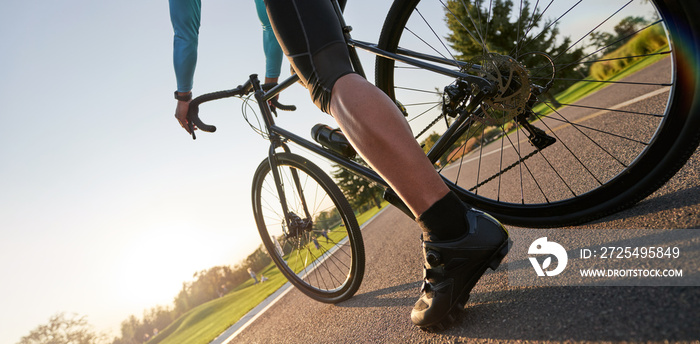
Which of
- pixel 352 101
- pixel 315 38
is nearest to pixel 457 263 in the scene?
pixel 352 101

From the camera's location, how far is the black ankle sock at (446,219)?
103 cm

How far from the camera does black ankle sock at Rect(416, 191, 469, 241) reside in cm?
103

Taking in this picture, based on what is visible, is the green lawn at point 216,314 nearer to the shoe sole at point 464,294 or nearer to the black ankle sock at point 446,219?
the shoe sole at point 464,294

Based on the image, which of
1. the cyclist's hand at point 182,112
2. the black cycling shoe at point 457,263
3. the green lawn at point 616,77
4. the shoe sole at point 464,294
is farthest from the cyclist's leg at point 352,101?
the cyclist's hand at point 182,112

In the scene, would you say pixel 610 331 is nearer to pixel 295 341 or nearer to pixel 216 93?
pixel 295 341

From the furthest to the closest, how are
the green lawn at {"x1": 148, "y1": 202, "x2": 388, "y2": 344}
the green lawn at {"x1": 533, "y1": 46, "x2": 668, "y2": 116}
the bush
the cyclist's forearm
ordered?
the bush, the green lawn at {"x1": 148, "y1": 202, "x2": 388, "y2": 344}, the cyclist's forearm, the green lawn at {"x1": 533, "y1": 46, "x2": 668, "y2": 116}

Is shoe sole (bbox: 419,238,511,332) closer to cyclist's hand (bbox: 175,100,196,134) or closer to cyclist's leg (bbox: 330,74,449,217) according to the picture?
cyclist's leg (bbox: 330,74,449,217)

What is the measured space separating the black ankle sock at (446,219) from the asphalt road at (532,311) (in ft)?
0.94

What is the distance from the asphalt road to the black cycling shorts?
850mm

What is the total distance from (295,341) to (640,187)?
157cm

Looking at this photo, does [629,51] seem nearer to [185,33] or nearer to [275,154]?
[275,154]

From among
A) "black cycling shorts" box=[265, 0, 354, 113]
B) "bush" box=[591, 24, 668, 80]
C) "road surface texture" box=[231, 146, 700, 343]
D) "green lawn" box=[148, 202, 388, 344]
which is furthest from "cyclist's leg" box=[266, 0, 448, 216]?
"bush" box=[591, 24, 668, 80]

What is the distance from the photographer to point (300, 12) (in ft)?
3.76

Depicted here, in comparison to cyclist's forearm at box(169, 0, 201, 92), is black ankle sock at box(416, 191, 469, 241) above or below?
below
